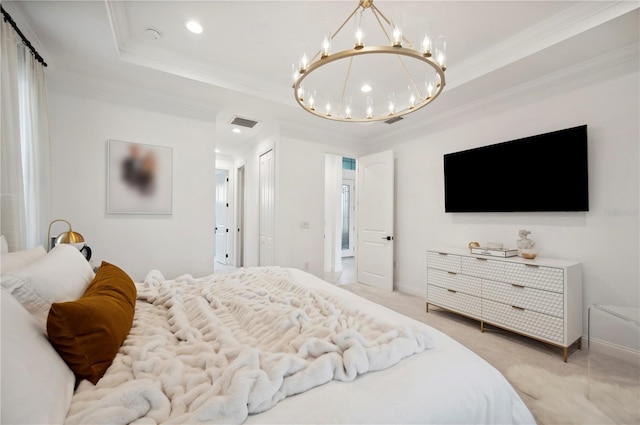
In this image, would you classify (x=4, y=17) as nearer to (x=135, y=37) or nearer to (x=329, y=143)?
(x=135, y=37)

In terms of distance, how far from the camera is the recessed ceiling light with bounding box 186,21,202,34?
92.0 inches

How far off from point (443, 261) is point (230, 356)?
2.88 m

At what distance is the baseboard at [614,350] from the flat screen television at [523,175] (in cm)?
118

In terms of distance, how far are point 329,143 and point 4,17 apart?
143 inches

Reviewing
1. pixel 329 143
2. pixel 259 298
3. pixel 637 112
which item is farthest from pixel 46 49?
pixel 637 112

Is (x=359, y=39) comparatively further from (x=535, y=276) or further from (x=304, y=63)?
(x=535, y=276)

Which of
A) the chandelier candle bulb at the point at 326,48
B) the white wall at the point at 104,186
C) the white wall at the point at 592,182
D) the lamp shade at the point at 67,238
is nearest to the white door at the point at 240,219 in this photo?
the white wall at the point at 104,186

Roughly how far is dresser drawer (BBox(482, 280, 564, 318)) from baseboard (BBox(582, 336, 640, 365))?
1.04 ft

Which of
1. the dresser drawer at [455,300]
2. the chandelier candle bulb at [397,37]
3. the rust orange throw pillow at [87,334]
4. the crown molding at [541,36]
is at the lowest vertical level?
the dresser drawer at [455,300]

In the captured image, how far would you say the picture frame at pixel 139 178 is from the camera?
3066 millimetres

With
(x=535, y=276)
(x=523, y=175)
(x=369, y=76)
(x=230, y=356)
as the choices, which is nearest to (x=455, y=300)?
(x=535, y=276)

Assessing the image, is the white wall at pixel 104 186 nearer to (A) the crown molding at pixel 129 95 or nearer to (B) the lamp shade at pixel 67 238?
(A) the crown molding at pixel 129 95

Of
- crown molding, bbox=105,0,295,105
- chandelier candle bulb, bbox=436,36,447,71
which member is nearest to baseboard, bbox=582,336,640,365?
chandelier candle bulb, bbox=436,36,447,71

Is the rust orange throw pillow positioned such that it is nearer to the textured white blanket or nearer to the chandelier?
the textured white blanket
